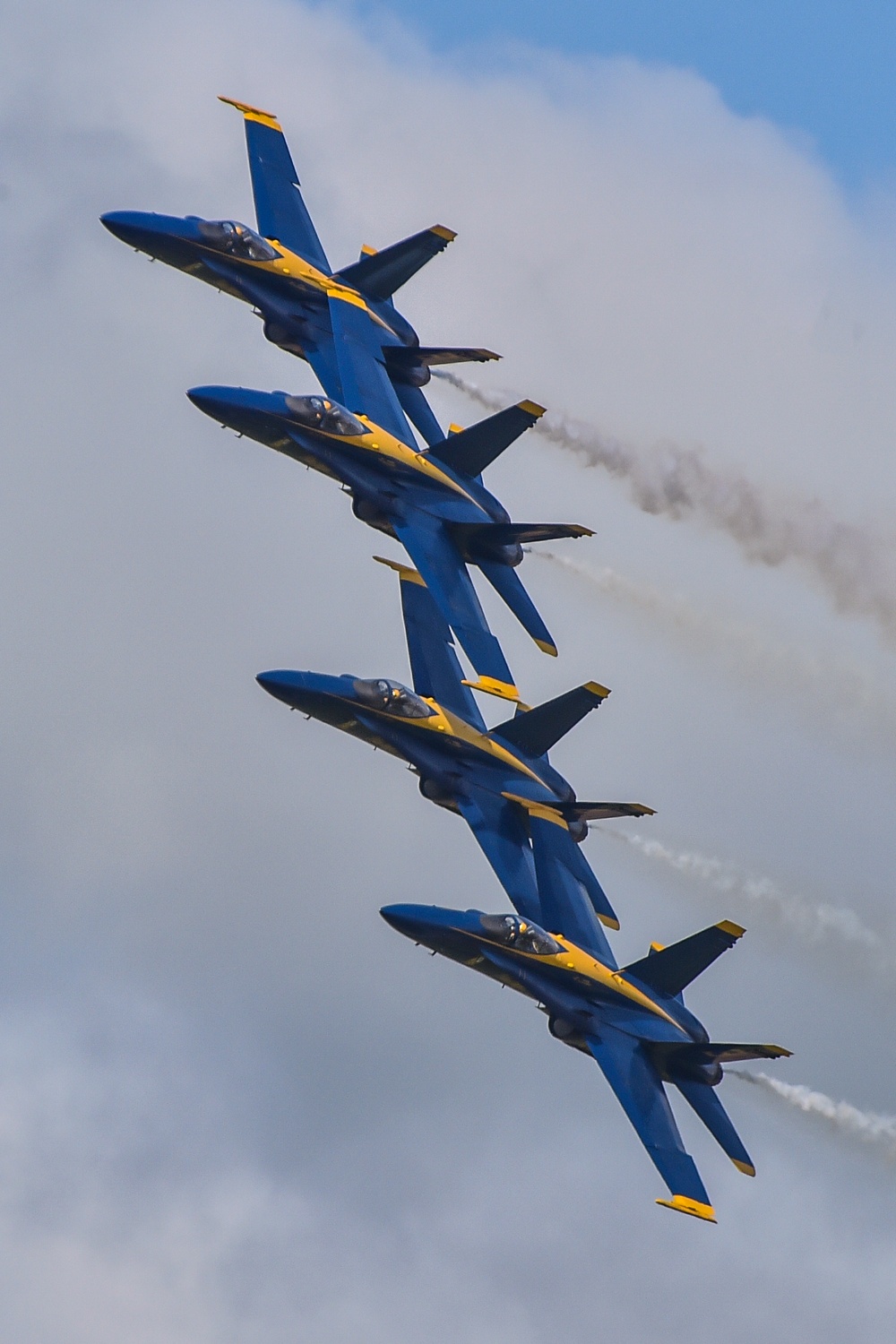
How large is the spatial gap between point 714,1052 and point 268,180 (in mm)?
28103

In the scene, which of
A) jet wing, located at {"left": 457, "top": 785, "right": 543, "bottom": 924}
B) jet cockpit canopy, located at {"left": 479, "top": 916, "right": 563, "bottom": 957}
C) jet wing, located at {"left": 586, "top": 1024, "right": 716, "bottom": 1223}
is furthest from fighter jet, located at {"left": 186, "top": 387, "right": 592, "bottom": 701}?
jet wing, located at {"left": 586, "top": 1024, "right": 716, "bottom": 1223}

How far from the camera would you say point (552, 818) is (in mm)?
72750

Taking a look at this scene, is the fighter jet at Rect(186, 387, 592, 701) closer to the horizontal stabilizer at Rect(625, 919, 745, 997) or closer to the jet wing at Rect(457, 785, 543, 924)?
the jet wing at Rect(457, 785, 543, 924)

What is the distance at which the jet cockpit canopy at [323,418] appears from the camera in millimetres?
73938

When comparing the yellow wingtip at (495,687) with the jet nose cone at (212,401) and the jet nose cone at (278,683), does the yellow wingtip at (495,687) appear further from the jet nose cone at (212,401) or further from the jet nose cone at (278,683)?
the jet nose cone at (212,401)

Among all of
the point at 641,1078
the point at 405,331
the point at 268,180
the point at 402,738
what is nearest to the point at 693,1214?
the point at 641,1078

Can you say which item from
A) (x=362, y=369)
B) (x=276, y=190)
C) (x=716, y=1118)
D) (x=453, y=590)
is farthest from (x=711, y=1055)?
(x=276, y=190)

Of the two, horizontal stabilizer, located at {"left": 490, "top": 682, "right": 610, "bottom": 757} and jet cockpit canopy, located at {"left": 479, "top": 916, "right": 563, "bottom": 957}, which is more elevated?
horizontal stabilizer, located at {"left": 490, "top": 682, "right": 610, "bottom": 757}

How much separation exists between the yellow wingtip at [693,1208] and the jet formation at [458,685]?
0.07 meters

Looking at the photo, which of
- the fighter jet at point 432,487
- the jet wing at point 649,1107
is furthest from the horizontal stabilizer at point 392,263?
the jet wing at point 649,1107

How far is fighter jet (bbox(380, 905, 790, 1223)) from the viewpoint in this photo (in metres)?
69.3

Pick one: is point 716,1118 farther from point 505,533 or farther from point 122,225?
point 122,225

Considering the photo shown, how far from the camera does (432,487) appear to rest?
74562mm

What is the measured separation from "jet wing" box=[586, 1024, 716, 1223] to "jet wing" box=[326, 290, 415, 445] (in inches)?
666
